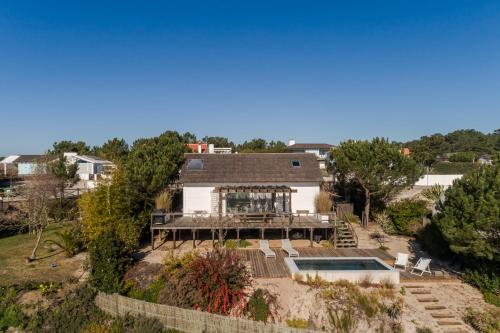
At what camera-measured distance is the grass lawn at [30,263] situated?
15555mm

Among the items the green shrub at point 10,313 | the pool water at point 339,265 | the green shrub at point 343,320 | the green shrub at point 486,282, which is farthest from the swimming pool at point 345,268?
the green shrub at point 10,313

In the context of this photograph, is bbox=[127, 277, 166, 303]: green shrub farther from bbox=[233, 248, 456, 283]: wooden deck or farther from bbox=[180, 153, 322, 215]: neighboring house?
bbox=[180, 153, 322, 215]: neighboring house

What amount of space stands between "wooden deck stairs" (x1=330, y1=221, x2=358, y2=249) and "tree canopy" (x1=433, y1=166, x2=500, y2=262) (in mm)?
6475

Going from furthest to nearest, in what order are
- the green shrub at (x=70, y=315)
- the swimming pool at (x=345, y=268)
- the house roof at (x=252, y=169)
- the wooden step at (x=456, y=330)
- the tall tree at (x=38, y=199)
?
the house roof at (x=252, y=169) → the tall tree at (x=38, y=199) → the swimming pool at (x=345, y=268) → the green shrub at (x=70, y=315) → the wooden step at (x=456, y=330)

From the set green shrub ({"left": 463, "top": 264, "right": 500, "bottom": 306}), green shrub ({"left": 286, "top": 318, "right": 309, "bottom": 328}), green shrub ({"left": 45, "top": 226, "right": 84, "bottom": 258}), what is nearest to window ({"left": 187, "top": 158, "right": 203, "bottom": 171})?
Result: green shrub ({"left": 45, "top": 226, "right": 84, "bottom": 258})

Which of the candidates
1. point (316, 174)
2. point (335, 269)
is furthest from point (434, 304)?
point (316, 174)

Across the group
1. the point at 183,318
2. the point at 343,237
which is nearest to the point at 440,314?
the point at 343,237

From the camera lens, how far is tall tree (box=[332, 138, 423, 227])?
2286 cm

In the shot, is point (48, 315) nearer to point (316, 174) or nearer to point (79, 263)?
point (79, 263)

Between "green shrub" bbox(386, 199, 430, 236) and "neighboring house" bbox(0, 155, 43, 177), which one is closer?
"green shrub" bbox(386, 199, 430, 236)

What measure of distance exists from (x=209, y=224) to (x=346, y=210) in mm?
11426

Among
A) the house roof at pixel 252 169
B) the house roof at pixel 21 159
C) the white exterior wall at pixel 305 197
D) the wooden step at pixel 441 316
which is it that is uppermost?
the house roof at pixel 21 159

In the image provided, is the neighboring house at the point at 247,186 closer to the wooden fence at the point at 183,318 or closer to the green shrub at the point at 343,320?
the wooden fence at the point at 183,318

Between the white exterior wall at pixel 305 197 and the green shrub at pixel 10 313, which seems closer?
the green shrub at pixel 10 313
